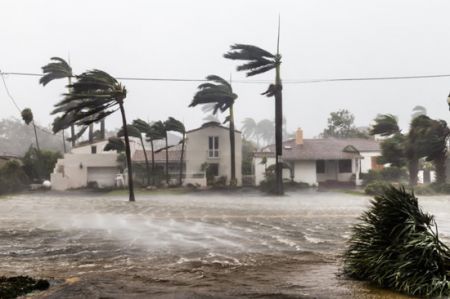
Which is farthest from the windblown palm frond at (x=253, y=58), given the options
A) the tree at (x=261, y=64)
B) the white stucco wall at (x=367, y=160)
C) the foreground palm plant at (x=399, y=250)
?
the foreground palm plant at (x=399, y=250)

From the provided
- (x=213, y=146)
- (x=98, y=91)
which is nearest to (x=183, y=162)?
(x=213, y=146)

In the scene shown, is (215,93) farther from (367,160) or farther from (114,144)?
(367,160)

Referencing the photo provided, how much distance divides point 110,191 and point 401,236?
37797mm

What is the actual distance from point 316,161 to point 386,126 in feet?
28.8

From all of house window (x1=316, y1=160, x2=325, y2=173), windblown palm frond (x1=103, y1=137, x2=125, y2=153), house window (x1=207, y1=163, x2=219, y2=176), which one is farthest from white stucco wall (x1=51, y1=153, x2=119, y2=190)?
house window (x1=316, y1=160, x2=325, y2=173)

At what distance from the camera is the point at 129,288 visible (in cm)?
777

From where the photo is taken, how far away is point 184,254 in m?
11.8

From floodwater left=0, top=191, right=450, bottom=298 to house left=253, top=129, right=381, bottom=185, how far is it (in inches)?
896

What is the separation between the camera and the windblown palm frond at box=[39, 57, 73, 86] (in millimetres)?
53197

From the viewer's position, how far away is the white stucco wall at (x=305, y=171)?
45500 millimetres

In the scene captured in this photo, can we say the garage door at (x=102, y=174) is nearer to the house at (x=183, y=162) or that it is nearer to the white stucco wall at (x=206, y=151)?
the house at (x=183, y=162)

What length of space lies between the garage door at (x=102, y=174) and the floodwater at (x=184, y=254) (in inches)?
973

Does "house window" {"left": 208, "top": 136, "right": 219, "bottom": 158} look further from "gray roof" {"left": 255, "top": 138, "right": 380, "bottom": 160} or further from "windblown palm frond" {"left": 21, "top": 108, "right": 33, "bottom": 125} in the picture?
"windblown palm frond" {"left": 21, "top": 108, "right": 33, "bottom": 125}

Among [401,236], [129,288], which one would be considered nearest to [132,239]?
[129,288]
